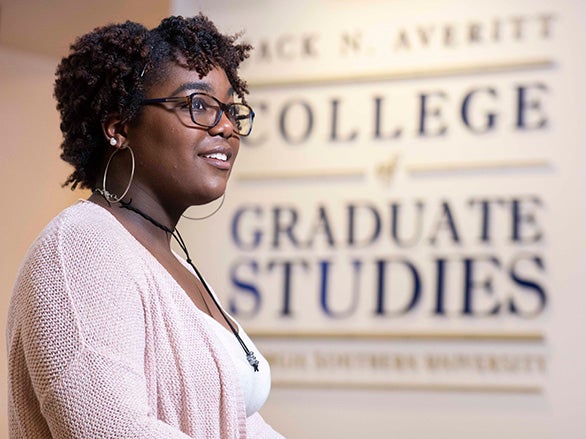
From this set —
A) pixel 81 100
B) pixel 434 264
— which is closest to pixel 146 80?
pixel 81 100

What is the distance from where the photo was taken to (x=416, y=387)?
10.5 ft

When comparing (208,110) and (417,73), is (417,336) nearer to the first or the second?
(417,73)

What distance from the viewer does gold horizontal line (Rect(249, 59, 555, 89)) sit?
3.23 meters

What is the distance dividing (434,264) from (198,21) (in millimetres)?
1894

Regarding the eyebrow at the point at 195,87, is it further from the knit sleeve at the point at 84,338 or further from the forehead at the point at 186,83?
the knit sleeve at the point at 84,338

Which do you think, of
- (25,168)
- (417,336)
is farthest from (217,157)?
(25,168)

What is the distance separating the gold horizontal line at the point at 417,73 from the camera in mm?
3229

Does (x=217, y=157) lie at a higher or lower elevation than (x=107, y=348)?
higher

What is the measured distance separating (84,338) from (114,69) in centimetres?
44

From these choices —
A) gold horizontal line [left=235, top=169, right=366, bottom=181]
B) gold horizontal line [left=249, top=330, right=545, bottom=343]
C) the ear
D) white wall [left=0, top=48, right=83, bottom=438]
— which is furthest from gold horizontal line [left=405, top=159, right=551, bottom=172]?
the ear

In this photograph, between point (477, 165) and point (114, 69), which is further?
point (477, 165)

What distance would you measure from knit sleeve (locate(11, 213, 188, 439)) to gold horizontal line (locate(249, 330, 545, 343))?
81.2 inches

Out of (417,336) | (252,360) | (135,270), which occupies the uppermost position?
(135,270)

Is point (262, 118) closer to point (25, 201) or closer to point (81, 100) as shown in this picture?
point (25, 201)
